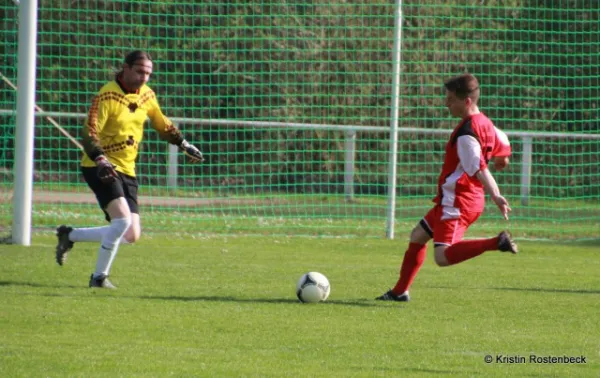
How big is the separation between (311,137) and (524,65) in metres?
3.43

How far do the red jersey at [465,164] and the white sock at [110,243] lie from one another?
2.40m

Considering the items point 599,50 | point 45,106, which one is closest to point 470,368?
point 599,50

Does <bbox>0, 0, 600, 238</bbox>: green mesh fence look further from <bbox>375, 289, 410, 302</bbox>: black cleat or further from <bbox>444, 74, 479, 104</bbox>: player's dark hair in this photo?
<bbox>444, 74, 479, 104</bbox>: player's dark hair

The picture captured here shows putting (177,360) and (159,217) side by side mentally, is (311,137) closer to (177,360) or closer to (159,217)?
(159,217)

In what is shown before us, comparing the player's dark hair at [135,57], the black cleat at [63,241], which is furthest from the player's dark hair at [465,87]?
the black cleat at [63,241]

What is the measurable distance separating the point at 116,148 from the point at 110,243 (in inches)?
29.2

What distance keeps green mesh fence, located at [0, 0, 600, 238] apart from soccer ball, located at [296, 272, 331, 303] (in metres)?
7.00

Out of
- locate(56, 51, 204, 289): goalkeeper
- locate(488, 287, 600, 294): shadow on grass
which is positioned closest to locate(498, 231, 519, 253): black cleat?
locate(488, 287, 600, 294): shadow on grass

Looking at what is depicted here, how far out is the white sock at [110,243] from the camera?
27.8ft

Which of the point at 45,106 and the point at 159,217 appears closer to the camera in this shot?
the point at 159,217

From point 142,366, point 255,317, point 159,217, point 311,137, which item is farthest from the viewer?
point 311,137

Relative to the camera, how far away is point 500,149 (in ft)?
26.0

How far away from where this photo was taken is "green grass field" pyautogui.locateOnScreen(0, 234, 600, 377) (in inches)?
222

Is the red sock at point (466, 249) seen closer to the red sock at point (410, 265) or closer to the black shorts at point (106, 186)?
the red sock at point (410, 265)
